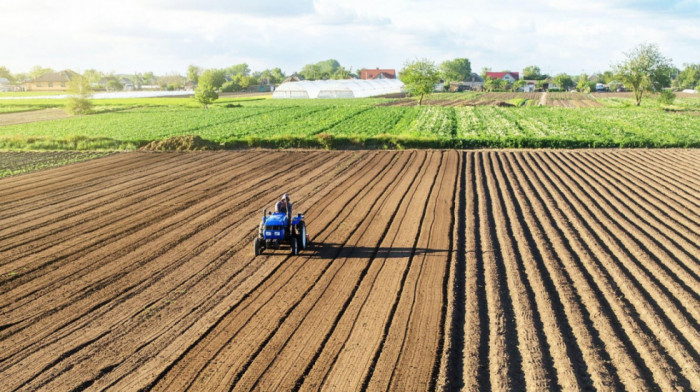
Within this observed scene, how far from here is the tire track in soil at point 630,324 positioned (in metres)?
8.70

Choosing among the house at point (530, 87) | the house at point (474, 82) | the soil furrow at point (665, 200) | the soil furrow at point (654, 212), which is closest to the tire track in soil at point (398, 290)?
the soil furrow at point (654, 212)

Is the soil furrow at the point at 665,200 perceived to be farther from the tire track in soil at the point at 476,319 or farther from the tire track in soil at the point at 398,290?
the tire track in soil at the point at 398,290

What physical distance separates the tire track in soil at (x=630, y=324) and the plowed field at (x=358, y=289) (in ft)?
0.14

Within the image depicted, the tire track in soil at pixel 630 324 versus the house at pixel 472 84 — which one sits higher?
the house at pixel 472 84

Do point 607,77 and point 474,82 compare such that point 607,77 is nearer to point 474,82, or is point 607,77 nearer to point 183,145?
point 474,82

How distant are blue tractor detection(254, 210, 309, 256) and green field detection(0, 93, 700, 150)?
72.1 ft

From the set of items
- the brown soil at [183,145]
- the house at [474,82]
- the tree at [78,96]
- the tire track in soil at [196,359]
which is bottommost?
the tire track in soil at [196,359]

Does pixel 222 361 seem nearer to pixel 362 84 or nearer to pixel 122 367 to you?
pixel 122 367

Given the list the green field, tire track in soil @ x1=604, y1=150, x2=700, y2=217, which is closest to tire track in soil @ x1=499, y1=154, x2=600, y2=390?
tire track in soil @ x1=604, y1=150, x2=700, y2=217

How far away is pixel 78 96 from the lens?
62.4 m

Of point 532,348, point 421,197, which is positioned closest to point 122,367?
point 532,348

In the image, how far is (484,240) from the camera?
15508 millimetres

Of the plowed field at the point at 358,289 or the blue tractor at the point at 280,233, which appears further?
the blue tractor at the point at 280,233

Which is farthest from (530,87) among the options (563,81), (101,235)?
(101,235)
